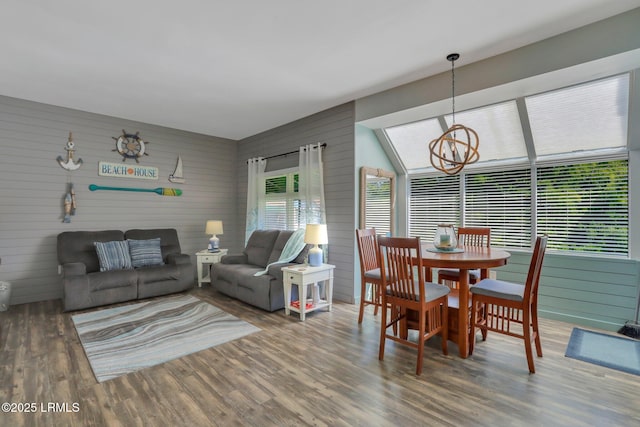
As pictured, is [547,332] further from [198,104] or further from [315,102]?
[198,104]

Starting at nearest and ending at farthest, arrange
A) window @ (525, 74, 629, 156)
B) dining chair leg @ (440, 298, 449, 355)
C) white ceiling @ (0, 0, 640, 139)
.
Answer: white ceiling @ (0, 0, 640, 139) < dining chair leg @ (440, 298, 449, 355) < window @ (525, 74, 629, 156)

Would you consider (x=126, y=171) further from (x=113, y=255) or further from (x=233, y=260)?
(x=233, y=260)

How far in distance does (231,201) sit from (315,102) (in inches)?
119

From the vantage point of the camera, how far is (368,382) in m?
2.27

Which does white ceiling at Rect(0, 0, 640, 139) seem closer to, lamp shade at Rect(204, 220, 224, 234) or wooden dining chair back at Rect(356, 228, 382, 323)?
wooden dining chair back at Rect(356, 228, 382, 323)

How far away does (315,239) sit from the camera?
3.82 metres

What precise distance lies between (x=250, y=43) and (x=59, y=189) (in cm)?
376

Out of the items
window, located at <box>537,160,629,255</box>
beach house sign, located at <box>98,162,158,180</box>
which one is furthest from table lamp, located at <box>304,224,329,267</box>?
beach house sign, located at <box>98,162,158,180</box>

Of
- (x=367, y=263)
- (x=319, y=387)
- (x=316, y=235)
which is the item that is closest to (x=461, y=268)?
(x=367, y=263)

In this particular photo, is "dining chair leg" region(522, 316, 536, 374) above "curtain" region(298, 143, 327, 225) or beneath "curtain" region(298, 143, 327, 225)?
beneath

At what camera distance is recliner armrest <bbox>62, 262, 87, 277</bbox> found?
3.83m

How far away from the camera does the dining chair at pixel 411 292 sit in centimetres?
243

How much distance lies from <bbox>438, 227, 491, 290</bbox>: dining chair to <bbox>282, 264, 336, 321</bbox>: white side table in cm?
138

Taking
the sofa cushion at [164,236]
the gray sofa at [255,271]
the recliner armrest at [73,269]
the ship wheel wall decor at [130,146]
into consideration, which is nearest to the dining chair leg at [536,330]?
the gray sofa at [255,271]
